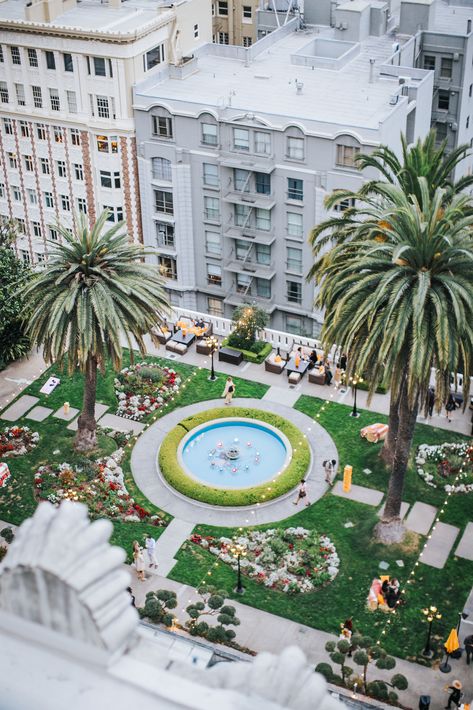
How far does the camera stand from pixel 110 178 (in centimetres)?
7938

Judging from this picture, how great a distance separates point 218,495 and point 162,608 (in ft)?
30.9

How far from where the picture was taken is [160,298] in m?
56.3

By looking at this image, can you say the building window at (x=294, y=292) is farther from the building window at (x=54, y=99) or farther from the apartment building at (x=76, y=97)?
the building window at (x=54, y=99)

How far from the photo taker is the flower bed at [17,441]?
6050 cm

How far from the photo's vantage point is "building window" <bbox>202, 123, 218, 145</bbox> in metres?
74.8

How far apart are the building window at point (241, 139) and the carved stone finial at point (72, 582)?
2755 inches

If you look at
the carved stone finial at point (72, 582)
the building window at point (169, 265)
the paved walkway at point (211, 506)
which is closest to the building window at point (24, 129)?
the building window at point (169, 265)

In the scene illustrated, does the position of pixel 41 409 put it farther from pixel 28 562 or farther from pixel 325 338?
pixel 28 562

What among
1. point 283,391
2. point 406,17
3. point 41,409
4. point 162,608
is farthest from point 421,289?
point 406,17

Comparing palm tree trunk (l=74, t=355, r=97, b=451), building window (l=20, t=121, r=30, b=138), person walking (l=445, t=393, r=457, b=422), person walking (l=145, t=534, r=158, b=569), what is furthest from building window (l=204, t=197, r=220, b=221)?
person walking (l=145, t=534, r=158, b=569)

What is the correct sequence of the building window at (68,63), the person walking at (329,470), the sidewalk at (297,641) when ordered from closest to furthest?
1. the sidewalk at (297,641)
2. the person walking at (329,470)
3. the building window at (68,63)

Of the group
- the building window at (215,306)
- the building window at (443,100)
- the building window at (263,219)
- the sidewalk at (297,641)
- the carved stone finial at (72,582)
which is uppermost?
the carved stone finial at (72,582)

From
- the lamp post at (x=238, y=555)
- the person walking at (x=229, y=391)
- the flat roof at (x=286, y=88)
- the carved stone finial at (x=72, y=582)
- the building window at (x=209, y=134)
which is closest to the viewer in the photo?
the carved stone finial at (x=72, y=582)

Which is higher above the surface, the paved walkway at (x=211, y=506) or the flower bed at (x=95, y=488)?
the flower bed at (x=95, y=488)
